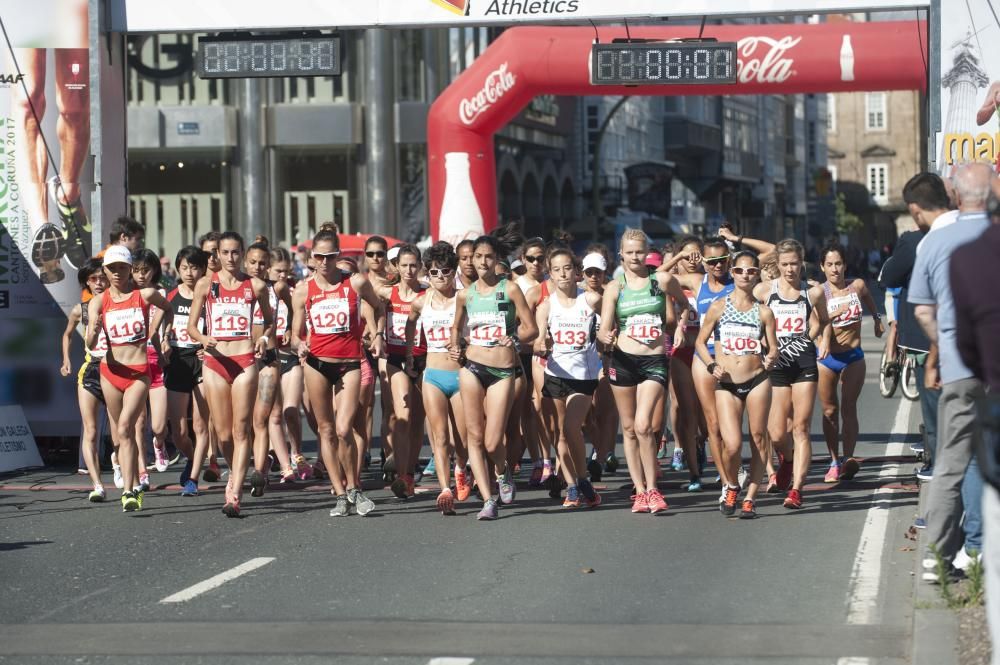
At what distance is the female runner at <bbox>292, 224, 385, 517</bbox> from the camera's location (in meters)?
11.6

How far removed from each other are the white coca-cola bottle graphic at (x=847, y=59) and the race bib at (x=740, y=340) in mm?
8438

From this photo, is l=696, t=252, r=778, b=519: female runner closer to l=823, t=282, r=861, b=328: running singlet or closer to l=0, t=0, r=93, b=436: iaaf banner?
l=823, t=282, r=861, b=328: running singlet

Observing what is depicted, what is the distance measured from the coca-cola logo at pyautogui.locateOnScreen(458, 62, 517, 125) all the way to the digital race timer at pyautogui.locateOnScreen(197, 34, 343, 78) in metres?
3.71

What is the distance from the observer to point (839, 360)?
13.3 m

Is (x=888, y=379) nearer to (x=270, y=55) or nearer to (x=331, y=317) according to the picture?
(x=270, y=55)

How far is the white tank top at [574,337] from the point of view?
11.8 meters

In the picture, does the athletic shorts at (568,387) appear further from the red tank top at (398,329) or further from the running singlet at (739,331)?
→ the red tank top at (398,329)

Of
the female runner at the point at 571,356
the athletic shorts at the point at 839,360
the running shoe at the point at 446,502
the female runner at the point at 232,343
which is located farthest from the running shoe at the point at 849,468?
the female runner at the point at 232,343

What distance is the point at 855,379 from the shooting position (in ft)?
43.4

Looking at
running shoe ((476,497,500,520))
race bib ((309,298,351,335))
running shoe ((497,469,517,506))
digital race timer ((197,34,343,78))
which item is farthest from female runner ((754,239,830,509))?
digital race timer ((197,34,343,78))

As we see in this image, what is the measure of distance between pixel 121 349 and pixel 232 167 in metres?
34.3

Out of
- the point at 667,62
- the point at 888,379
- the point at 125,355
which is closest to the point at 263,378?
the point at 125,355

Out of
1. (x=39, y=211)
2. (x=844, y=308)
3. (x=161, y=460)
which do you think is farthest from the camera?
(x=39, y=211)

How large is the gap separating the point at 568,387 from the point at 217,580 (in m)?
3.54
